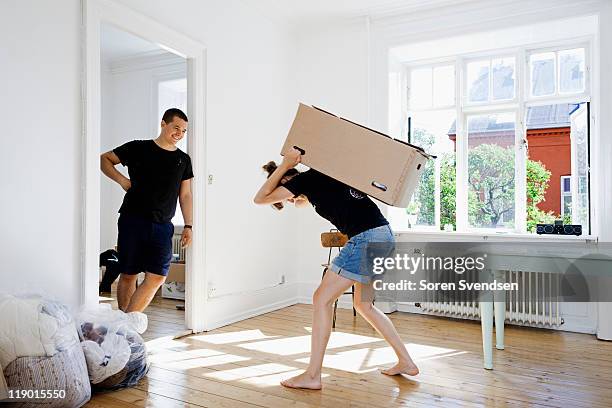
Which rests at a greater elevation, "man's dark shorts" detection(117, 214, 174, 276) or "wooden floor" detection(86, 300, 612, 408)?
"man's dark shorts" detection(117, 214, 174, 276)

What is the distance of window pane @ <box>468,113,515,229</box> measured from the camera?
180 inches

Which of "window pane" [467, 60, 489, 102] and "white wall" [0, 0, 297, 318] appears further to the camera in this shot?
"window pane" [467, 60, 489, 102]

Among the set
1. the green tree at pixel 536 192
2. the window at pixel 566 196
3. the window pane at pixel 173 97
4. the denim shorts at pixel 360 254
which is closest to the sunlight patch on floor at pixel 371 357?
the denim shorts at pixel 360 254

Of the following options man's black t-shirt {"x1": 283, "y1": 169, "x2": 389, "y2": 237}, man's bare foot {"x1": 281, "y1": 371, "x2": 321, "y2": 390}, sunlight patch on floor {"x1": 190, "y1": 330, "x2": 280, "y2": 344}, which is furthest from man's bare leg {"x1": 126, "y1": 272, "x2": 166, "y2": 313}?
man's black t-shirt {"x1": 283, "y1": 169, "x2": 389, "y2": 237}

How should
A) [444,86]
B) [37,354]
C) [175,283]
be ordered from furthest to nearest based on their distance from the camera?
[175,283] → [444,86] → [37,354]

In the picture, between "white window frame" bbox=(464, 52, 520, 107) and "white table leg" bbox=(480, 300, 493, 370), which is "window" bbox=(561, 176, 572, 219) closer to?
"white window frame" bbox=(464, 52, 520, 107)

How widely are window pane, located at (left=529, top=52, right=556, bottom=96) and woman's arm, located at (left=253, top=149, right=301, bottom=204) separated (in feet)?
9.75

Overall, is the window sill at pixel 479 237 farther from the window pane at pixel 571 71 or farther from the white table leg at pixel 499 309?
the window pane at pixel 571 71

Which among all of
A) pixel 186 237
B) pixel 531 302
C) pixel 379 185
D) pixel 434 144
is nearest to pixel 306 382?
pixel 379 185

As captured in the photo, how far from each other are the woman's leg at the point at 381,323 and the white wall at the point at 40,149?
160 cm

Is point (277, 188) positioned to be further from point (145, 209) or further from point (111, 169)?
point (111, 169)

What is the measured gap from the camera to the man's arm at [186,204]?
11.6 ft

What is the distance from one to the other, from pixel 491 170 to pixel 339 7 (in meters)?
2.07

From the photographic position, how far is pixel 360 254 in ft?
8.15
